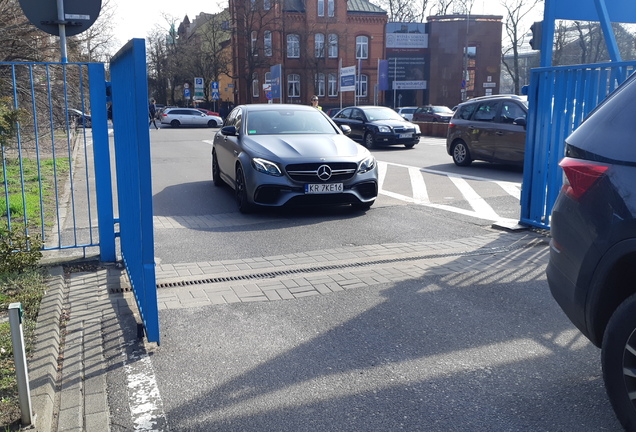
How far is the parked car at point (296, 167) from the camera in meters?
8.73

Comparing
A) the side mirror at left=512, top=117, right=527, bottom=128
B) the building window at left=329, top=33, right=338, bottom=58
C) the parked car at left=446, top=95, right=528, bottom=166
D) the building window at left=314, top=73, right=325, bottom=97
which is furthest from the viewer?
the building window at left=329, top=33, right=338, bottom=58

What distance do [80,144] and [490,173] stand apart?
1644 cm

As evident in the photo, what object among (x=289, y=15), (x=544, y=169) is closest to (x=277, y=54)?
(x=289, y=15)

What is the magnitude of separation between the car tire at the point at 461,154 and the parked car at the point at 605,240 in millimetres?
12401

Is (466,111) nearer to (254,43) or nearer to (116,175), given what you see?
(116,175)

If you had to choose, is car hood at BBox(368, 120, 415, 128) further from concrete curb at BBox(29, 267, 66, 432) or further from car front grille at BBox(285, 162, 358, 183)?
concrete curb at BBox(29, 267, 66, 432)

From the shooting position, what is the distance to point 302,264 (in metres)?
6.50

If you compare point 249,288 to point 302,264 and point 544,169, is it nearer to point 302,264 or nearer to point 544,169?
point 302,264

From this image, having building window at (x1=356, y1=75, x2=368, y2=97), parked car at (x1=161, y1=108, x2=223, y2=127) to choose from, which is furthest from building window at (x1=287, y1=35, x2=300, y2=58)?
parked car at (x1=161, y1=108, x2=223, y2=127)

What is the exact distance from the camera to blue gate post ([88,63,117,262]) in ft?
18.9

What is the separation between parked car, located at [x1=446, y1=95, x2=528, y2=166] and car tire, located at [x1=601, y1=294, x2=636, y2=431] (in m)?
11.0

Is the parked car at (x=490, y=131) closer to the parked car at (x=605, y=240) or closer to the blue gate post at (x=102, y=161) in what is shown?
the blue gate post at (x=102, y=161)

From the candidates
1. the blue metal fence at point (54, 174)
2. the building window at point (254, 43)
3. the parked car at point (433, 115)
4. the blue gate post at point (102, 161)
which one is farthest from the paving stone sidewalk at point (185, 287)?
the building window at point (254, 43)

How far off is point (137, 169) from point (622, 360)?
294 centimetres
